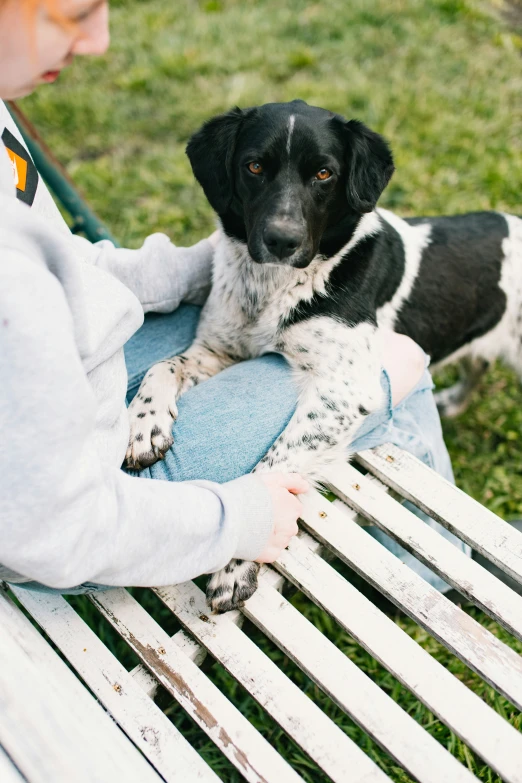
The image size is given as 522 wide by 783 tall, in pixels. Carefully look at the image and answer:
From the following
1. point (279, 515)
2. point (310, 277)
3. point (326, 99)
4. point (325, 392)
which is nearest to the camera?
point (279, 515)

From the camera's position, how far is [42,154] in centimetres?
301

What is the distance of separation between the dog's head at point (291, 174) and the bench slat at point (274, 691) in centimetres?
105

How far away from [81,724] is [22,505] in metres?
0.48

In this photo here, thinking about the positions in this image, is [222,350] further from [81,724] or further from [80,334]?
[81,724]

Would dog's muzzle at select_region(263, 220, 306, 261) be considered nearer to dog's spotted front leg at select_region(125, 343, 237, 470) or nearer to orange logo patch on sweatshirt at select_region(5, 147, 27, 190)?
dog's spotted front leg at select_region(125, 343, 237, 470)

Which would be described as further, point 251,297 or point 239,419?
point 251,297

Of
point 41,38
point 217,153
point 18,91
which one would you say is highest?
point 41,38

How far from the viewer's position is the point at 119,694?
1.63 m

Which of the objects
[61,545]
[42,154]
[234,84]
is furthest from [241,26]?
[61,545]

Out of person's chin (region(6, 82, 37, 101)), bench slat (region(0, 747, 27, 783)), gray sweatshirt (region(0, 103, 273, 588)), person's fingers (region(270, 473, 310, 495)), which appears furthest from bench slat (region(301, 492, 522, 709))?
person's chin (region(6, 82, 37, 101))

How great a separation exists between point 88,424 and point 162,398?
31.6 inches

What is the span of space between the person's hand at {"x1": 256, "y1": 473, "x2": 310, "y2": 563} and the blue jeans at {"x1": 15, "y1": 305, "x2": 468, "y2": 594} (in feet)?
0.45

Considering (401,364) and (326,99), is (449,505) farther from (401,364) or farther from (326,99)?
(326,99)

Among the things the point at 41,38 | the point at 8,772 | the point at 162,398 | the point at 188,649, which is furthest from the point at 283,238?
the point at 8,772
